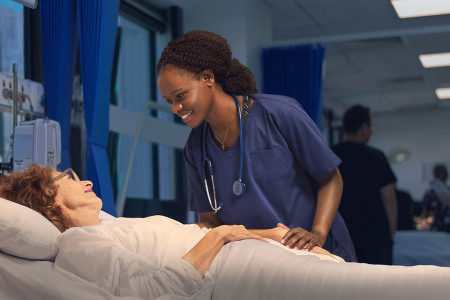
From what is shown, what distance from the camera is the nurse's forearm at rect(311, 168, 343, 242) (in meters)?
1.48

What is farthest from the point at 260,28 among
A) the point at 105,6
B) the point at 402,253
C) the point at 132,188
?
the point at 402,253

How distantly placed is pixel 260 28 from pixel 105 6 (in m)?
2.23

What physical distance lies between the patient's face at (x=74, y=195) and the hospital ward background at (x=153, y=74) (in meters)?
0.30

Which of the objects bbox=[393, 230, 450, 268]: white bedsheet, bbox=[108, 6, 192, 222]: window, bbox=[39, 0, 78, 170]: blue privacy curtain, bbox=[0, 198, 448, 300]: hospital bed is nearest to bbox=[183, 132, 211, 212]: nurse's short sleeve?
bbox=[0, 198, 448, 300]: hospital bed

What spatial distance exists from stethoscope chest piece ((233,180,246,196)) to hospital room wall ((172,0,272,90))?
101 inches

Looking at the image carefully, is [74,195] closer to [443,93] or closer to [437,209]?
[437,209]

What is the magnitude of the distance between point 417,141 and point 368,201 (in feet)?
24.7

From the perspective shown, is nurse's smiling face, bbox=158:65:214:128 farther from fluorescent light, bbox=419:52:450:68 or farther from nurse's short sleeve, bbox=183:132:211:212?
fluorescent light, bbox=419:52:450:68

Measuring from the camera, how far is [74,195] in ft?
5.23

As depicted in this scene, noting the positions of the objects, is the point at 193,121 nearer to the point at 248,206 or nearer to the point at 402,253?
the point at 248,206

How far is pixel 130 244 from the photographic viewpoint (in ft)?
4.69

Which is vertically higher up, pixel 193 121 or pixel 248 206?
pixel 193 121

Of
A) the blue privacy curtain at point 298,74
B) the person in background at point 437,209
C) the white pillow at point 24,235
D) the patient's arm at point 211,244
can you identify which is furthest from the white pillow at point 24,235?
the person in background at point 437,209

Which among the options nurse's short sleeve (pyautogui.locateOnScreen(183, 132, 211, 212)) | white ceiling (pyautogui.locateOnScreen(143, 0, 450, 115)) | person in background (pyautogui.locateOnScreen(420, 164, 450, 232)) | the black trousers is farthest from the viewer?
person in background (pyautogui.locateOnScreen(420, 164, 450, 232))
